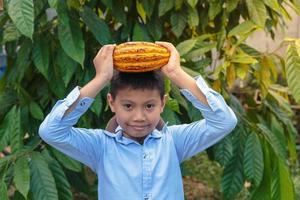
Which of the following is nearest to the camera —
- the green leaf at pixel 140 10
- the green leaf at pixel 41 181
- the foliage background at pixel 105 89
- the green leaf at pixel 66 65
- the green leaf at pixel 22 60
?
the green leaf at pixel 41 181

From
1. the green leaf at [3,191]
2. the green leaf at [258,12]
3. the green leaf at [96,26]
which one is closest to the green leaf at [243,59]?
the green leaf at [258,12]

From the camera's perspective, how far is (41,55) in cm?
218

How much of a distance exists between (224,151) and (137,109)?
2.88ft

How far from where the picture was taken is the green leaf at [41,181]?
1.94 metres

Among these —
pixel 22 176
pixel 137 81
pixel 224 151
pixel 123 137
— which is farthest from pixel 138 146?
pixel 224 151

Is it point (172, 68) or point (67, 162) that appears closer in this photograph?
point (172, 68)

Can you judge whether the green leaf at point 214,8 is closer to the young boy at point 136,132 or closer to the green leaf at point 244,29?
the green leaf at point 244,29

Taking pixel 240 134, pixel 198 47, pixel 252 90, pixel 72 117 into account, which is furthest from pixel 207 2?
pixel 72 117

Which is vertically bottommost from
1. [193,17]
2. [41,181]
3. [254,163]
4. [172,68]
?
[254,163]

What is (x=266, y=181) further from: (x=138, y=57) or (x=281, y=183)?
(x=138, y=57)

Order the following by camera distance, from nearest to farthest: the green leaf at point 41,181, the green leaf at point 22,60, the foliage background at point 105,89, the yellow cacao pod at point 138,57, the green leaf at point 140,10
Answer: the yellow cacao pod at point 138,57 < the green leaf at point 41,181 < the foliage background at point 105,89 < the green leaf at point 22,60 < the green leaf at point 140,10

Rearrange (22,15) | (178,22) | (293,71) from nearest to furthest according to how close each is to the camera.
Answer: (22,15) < (293,71) < (178,22)

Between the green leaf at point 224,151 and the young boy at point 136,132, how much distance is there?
2.34 ft

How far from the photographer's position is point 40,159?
202 cm
